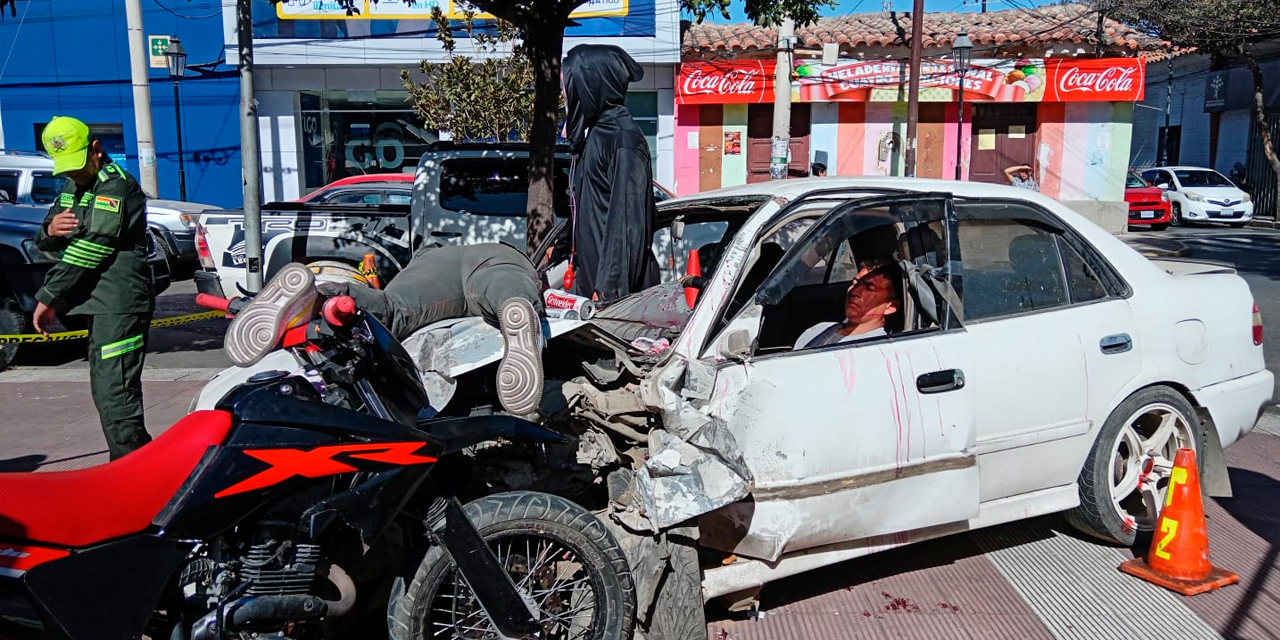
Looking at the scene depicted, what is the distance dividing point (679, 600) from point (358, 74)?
61.3 ft

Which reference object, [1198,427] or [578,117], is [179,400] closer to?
[578,117]

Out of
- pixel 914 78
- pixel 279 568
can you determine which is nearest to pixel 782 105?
pixel 914 78

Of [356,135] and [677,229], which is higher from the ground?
[356,135]

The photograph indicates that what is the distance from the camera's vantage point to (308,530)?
8.96 feet

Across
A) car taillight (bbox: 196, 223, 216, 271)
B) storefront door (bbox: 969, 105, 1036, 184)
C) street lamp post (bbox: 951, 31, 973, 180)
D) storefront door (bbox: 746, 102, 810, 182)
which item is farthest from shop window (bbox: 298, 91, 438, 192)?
storefront door (bbox: 969, 105, 1036, 184)

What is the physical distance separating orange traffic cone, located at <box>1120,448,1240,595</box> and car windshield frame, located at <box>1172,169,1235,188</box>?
80.0ft

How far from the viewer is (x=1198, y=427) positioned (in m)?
4.39

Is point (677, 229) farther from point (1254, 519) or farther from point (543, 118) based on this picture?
point (1254, 519)

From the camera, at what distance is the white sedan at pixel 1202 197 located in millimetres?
23391

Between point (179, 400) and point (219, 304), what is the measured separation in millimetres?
5167

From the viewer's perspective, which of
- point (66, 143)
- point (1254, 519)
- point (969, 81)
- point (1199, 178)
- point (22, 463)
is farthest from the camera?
point (1199, 178)

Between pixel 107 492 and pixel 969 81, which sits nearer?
pixel 107 492

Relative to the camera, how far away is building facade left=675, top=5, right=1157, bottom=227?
2103 cm

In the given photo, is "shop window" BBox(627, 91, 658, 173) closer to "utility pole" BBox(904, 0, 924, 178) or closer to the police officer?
"utility pole" BBox(904, 0, 924, 178)
